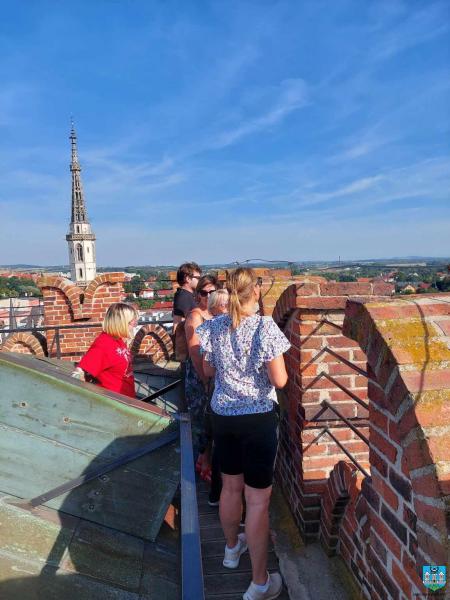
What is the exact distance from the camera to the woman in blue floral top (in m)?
2.31

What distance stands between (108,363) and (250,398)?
4.13ft

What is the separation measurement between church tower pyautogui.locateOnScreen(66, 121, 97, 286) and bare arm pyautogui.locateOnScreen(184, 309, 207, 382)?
3595 inches

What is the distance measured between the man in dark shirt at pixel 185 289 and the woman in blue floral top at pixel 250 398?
2164 mm

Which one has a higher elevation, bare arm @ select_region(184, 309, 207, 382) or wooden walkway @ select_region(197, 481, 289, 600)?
bare arm @ select_region(184, 309, 207, 382)

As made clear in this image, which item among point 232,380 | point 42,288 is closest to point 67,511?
point 232,380

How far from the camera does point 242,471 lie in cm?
247

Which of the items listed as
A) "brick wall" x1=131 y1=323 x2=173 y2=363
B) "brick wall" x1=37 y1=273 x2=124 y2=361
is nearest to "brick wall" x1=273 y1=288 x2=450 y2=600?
"brick wall" x1=37 y1=273 x2=124 y2=361

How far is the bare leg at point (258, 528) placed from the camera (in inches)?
93.8

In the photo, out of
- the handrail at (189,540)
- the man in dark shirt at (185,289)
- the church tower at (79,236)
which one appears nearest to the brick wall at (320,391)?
the handrail at (189,540)

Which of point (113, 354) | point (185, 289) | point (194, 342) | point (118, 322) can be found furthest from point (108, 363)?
point (185, 289)

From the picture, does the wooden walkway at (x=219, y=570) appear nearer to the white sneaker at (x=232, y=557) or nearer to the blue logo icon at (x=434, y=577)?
the white sneaker at (x=232, y=557)

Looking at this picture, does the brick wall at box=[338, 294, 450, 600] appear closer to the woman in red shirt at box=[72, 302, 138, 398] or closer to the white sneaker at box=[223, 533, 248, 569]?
the white sneaker at box=[223, 533, 248, 569]

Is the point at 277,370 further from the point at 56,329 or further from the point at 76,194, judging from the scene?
the point at 76,194

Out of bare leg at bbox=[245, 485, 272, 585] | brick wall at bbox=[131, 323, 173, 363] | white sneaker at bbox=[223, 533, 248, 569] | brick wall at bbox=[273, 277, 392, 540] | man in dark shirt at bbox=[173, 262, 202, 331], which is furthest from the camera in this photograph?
brick wall at bbox=[131, 323, 173, 363]
